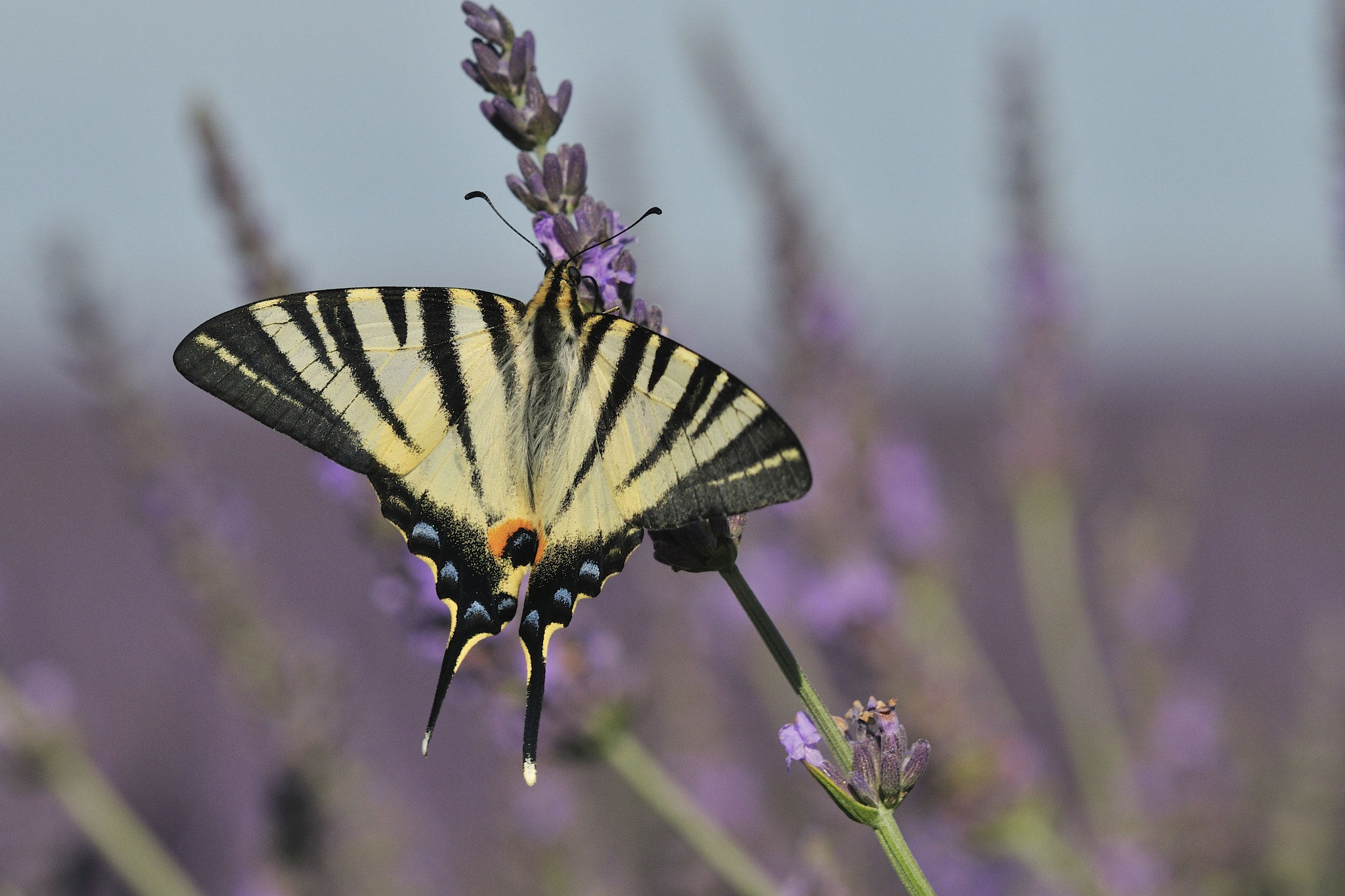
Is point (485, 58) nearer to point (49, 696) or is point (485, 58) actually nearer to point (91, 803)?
point (91, 803)

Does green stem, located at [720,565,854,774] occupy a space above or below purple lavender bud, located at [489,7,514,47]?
below

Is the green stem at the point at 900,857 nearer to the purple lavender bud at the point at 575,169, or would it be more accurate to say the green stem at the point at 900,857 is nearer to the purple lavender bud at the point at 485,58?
the purple lavender bud at the point at 575,169

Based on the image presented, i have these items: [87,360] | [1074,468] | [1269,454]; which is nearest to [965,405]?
[1269,454]

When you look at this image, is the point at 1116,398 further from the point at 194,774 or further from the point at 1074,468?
the point at 194,774

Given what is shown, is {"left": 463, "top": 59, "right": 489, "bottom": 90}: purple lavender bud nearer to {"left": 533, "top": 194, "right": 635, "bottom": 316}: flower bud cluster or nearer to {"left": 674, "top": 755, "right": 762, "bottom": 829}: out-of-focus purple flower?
{"left": 533, "top": 194, "right": 635, "bottom": 316}: flower bud cluster

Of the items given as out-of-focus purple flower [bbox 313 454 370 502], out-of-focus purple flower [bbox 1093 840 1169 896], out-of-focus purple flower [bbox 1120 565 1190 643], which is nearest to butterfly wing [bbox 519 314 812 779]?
out-of-focus purple flower [bbox 313 454 370 502]

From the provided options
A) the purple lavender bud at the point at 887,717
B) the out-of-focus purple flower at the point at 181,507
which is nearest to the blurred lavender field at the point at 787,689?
the out-of-focus purple flower at the point at 181,507
